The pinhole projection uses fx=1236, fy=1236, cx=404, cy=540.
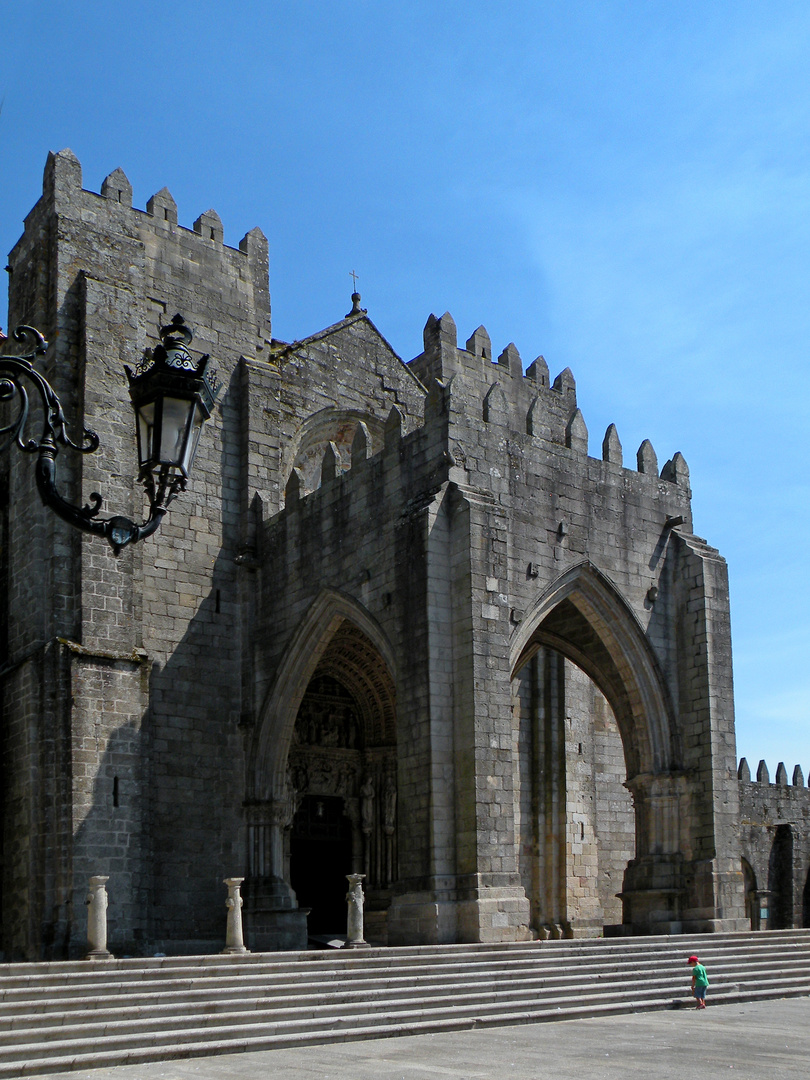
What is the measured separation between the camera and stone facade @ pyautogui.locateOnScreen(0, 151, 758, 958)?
49.6 feet

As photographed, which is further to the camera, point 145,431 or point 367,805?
point 367,805

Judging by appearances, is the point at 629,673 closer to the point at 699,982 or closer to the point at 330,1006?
the point at 699,982

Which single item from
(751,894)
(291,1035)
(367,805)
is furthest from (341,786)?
(751,894)

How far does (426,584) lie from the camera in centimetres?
1504

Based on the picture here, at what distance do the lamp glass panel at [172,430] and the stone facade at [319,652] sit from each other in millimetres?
8890

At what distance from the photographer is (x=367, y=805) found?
20453 mm

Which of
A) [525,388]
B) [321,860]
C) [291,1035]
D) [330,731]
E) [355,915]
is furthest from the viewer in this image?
[525,388]

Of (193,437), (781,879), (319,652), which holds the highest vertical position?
(193,437)

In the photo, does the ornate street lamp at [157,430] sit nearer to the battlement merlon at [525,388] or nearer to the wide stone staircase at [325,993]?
the wide stone staircase at [325,993]

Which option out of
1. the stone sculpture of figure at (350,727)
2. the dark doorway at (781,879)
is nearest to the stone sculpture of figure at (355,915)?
the stone sculpture of figure at (350,727)

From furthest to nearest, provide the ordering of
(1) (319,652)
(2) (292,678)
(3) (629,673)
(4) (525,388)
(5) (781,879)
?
(5) (781,879) → (4) (525,388) → (2) (292,678) → (1) (319,652) → (3) (629,673)

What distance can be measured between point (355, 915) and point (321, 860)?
6171 mm

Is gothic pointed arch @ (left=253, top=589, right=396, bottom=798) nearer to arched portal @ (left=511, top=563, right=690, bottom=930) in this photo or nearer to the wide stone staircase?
arched portal @ (left=511, top=563, right=690, bottom=930)

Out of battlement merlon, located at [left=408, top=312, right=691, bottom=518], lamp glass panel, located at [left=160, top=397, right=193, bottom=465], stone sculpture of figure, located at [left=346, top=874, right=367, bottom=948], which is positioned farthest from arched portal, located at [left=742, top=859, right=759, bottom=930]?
lamp glass panel, located at [left=160, top=397, right=193, bottom=465]
